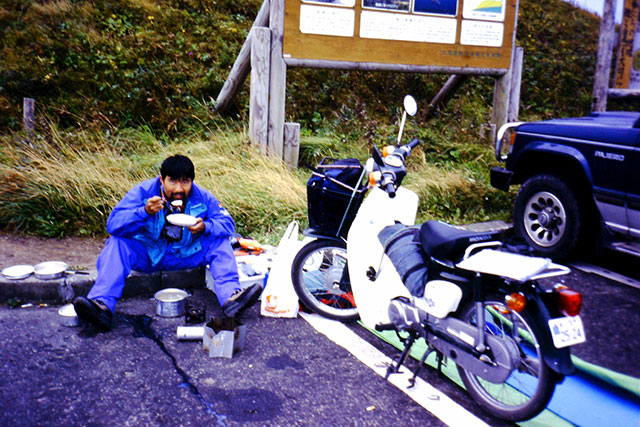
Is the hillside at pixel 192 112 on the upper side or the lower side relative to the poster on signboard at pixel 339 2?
lower

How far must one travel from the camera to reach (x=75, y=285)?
4438 mm

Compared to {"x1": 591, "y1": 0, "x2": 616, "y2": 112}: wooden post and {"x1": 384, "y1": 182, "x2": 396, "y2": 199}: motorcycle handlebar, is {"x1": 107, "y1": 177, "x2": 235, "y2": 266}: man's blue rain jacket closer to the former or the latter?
{"x1": 384, "y1": 182, "x2": 396, "y2": 199}: motorcycle handlebar

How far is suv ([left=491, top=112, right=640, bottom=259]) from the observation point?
4859 millimetres

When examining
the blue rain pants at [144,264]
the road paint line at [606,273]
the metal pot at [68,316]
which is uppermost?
the blue rain pants at [144,264]

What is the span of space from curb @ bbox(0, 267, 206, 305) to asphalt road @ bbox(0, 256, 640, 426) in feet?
0.42

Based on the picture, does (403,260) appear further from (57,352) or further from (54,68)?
(54,68)

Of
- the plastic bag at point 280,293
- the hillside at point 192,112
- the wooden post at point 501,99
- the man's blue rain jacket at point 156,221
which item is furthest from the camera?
the wooden post at point 501,99

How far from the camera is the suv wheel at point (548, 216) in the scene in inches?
208

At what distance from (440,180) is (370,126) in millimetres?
2365

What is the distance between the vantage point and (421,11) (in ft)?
25.3

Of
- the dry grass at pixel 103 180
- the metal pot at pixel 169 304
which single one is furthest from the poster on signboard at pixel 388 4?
the metal pot at pixel 169 304

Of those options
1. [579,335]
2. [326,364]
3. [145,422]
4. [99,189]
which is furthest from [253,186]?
[579,335]

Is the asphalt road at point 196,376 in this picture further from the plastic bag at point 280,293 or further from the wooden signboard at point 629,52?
the wooden signboard at point 629,52

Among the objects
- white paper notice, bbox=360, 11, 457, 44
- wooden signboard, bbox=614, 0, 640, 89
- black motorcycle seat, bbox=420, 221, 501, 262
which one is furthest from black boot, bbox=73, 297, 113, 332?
wooden signboard, bbox=614, 0, 640, 89
